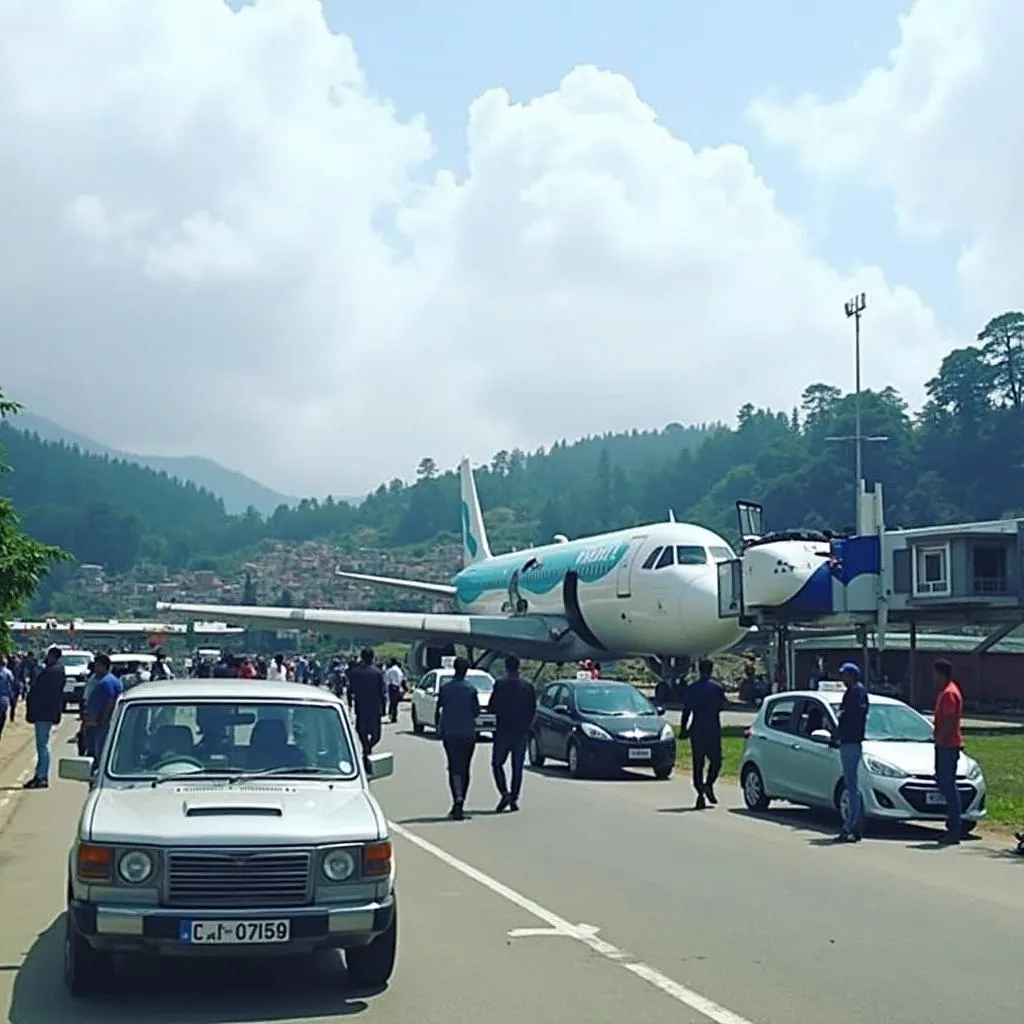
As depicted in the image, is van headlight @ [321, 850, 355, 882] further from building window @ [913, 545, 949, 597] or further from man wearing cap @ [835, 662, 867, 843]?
building window @ [913, 545, 949, 597]

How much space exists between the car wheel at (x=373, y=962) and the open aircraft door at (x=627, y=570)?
33158 millimetres

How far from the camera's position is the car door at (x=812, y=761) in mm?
17234

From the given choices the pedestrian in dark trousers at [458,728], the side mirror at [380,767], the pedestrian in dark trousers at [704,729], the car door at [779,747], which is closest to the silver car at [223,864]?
the side mirror at [380,767]

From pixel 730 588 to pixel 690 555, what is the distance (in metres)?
2.45

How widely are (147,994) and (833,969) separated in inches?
154

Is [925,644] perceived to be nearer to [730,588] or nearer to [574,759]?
[730,588]

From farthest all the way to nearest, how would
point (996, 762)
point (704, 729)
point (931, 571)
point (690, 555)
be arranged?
point (690, 555) < point (931, 571) < point (996, 762) < point (704, 729)

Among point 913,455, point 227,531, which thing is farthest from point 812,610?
point 227,531

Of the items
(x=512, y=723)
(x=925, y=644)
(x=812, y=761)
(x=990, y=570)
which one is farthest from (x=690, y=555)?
(x=812, y=761)

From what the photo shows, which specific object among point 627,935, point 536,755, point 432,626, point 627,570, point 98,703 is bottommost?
point 627,935

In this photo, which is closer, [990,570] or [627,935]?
[627,935]

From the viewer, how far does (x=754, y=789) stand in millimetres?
19094

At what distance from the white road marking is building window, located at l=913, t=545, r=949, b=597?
2105cm

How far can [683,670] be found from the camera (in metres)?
43.2
